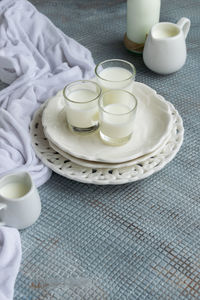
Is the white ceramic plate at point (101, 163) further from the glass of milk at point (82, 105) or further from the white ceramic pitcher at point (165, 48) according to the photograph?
the white ceramic pitcher at point (165, 48)

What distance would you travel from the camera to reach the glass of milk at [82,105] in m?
0.88

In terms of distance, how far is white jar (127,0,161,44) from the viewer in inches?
46.5

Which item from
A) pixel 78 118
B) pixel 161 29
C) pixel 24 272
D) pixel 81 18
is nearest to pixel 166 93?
pixel 161 29

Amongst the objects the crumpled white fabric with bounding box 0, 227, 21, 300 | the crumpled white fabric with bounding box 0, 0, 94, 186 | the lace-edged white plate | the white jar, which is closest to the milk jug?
the white jar

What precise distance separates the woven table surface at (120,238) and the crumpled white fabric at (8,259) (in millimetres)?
24

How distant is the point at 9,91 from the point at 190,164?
0.48 meters

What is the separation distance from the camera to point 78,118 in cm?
89

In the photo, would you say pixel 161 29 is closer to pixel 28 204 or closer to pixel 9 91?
pixel 9 91

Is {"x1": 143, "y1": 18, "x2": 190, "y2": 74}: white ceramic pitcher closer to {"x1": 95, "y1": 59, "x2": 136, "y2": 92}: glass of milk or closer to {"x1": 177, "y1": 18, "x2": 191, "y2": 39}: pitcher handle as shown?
{"x1": 177, "y1": 18, "x2": 191, "y2": 39}: pitcher handle

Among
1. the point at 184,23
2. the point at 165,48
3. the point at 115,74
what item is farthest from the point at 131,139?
the point at 184,23

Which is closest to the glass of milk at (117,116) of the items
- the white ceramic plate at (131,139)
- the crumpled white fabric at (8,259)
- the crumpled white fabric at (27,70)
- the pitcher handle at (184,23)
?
the white ceramic plate at (131,139)

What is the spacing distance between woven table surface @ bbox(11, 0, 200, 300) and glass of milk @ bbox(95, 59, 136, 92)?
0.19m

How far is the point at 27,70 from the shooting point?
1112 millimetres

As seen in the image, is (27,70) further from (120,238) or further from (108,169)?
(120,238)
